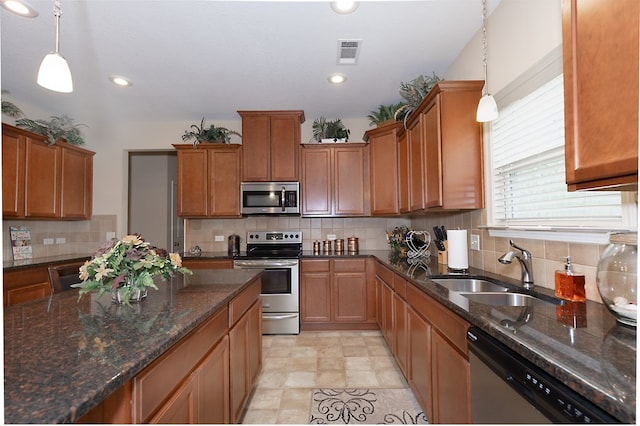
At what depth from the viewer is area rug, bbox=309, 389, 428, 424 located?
198 centimetres

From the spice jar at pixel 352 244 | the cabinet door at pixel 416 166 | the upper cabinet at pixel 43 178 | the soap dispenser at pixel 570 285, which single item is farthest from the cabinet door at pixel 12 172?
the soap dispenser at pixel 570 285

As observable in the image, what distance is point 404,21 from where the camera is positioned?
218cm

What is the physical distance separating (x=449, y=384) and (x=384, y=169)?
243cm

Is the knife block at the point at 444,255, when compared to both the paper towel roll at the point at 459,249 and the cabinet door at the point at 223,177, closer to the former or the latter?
the paper towel roll at the point at 459,249

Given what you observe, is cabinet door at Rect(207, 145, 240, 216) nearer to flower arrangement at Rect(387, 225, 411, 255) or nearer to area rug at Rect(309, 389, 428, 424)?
flower arrangement at Rect(387, 225, 411, 255)

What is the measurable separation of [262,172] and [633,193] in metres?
3.26

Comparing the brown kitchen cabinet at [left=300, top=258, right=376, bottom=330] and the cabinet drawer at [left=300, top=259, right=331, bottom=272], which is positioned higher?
the cabinet drawer at [left=300, top=259, right=331, bottom=272]

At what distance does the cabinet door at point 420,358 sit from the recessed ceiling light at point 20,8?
125 inches

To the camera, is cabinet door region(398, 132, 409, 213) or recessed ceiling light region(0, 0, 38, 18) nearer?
recessed ceiling light region(0, 0, 38, 18)

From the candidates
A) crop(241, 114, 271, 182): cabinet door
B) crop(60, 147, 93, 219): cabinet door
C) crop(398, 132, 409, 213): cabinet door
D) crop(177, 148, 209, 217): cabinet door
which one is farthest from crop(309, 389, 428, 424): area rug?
crop(60, 147, 93, 219): cabinet door

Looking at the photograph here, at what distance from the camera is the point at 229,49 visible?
8.23 ft

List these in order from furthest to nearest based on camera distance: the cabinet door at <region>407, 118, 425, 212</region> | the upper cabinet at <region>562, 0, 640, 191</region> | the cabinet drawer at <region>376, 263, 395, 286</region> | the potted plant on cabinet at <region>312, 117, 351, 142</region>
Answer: the potted plant on cabinet at <region>312, 117, 351, 142</region> < the cabinet drawer at <region>376, 263, 395, 286</region> < the cabinet door at <region>407, 118, 425, 212</region> < the upper cabinet at <region>562, 0, 640, 191</region>

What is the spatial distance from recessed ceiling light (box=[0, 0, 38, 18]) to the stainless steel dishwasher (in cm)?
315

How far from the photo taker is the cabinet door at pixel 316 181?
12.8 ft
